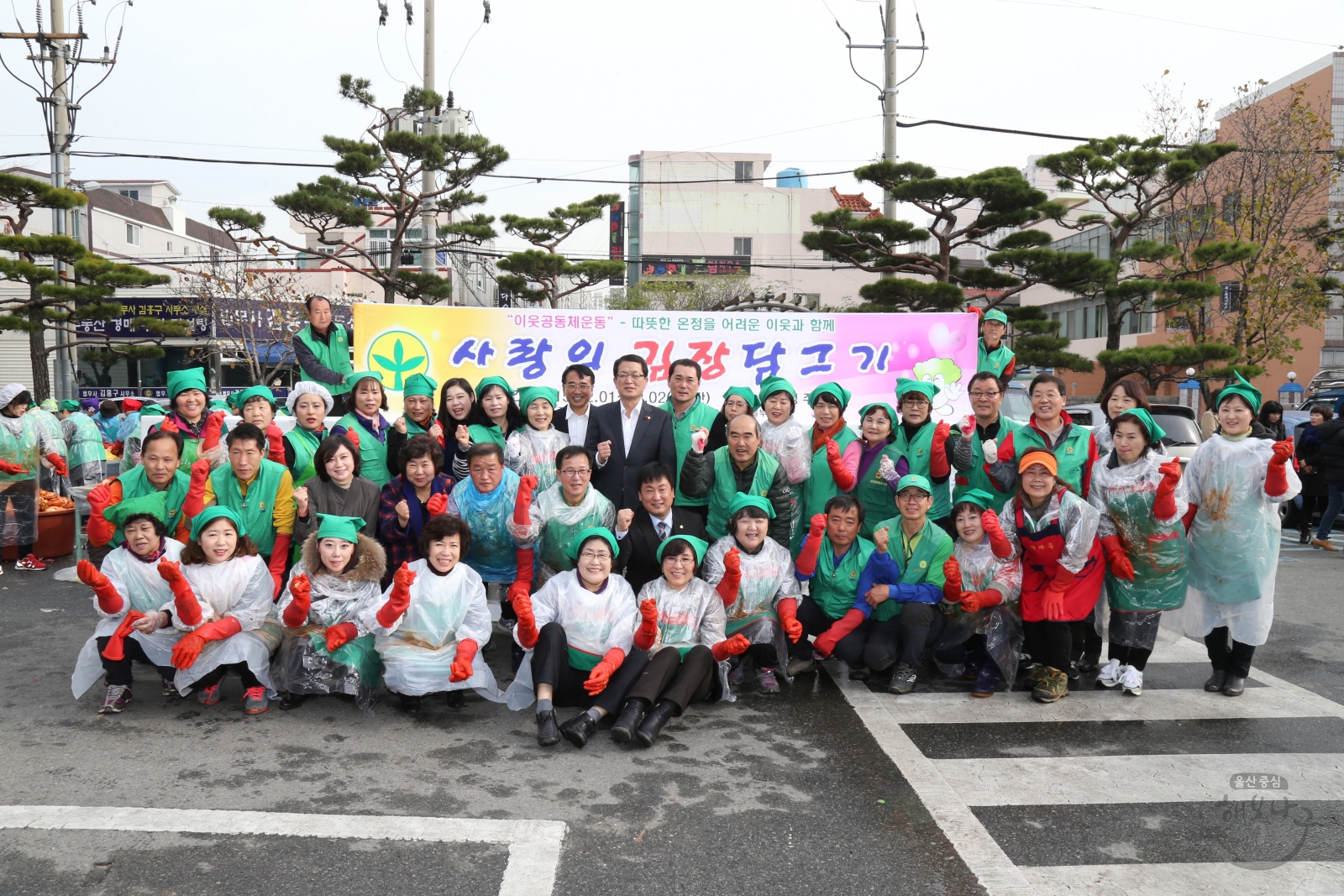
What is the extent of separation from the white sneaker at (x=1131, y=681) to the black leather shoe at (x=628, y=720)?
2570mm

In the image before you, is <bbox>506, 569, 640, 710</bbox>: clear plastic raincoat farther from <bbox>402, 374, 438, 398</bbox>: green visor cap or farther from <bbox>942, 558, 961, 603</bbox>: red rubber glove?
<bbox>402, 374, 438, 398</bbox>: green visor cap

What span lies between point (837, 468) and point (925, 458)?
58 centimetres

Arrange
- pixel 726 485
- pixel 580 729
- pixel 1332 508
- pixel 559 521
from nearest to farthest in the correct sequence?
pixel 580 729 < pixel 559 521 < pixel 726 485 < pixel 1332 508

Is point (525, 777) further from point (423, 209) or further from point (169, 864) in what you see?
point (423, 209)

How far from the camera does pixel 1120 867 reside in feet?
9.70

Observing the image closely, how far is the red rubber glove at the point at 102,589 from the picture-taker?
4.04 m

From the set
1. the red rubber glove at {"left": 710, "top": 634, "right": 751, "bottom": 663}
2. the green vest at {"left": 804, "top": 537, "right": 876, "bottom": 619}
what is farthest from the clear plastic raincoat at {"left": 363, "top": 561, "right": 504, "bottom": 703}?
the green vest at {"left": 804, "top": 537, "right": 876, "bottom": 619}

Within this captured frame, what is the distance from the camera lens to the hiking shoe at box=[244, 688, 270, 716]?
4285 mm

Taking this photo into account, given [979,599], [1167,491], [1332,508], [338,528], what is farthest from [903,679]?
[1332,508]

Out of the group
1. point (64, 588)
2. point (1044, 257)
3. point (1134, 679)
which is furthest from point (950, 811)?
point (1044, 257)

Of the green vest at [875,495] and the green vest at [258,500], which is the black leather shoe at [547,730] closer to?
the green vest at [258,500]

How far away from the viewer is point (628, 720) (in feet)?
12.8

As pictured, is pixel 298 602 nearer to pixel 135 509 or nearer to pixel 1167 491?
pixel 135 509

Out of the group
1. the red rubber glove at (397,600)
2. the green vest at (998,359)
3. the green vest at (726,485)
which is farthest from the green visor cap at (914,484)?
the red rubber glove at (397,600)
